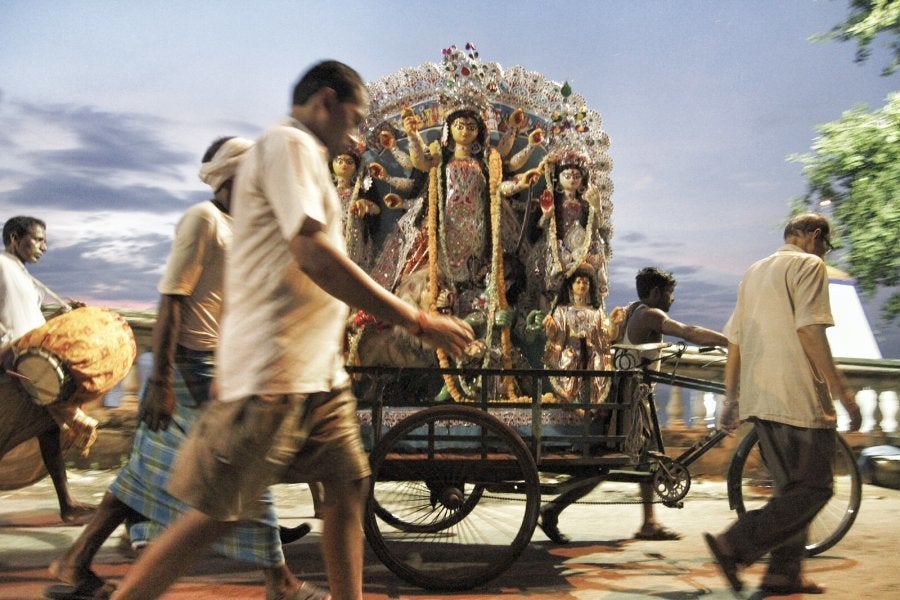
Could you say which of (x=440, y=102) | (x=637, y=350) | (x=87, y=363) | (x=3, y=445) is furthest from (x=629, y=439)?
(x=3, y=445)

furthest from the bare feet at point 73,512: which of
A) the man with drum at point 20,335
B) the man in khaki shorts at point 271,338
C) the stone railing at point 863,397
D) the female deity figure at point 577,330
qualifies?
the stone railing at point 863,397

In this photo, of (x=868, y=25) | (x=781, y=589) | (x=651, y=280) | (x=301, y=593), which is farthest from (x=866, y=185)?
(x=301, y=593)

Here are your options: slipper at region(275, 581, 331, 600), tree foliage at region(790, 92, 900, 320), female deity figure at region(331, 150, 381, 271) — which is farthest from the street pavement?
tree foliage at region(790, 92, 900, 320)

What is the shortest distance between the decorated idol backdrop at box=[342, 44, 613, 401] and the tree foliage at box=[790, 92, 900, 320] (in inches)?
239

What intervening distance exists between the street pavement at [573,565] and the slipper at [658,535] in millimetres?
72

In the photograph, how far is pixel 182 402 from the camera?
3.55 metres

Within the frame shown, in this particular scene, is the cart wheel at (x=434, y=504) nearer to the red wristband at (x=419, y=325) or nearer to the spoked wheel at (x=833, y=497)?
the spoked wheel at (x=833, y=497)

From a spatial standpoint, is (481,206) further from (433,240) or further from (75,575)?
(75,575)

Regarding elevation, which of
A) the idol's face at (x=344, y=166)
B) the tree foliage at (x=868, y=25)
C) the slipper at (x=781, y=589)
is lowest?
the slipper at (x=781, y=589)

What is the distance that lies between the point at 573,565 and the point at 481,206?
6.86 ft

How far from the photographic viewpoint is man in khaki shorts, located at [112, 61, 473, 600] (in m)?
2.22

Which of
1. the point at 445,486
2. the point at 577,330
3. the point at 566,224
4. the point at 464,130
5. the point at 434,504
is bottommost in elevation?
the point at 434,504

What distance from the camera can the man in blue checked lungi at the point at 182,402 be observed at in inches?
134

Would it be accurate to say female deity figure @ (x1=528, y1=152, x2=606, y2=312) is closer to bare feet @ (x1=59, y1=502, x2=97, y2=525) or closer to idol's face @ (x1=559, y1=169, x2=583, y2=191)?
idol's face @ (x1=559, y1=169, x2=583, y2=191)
